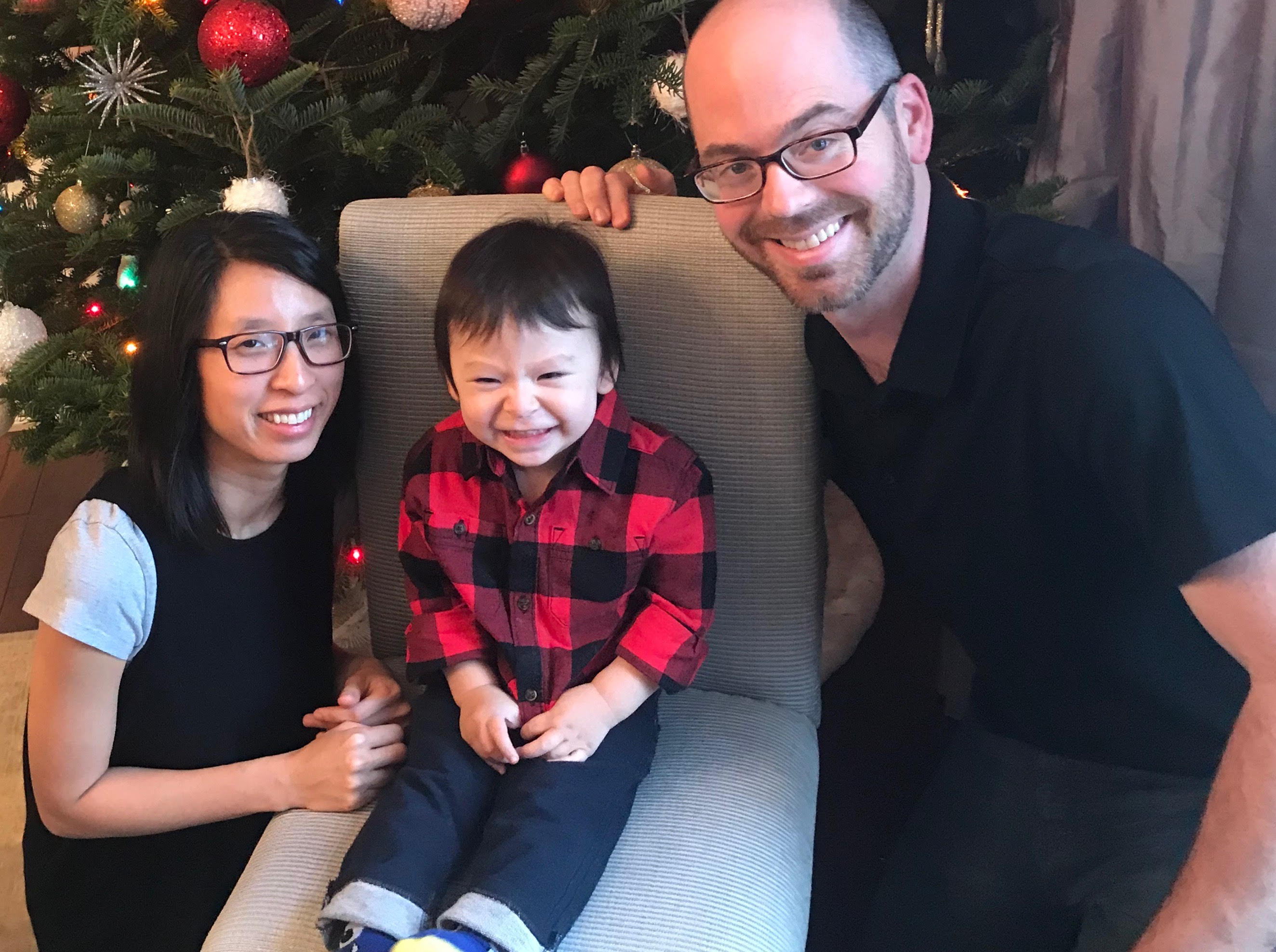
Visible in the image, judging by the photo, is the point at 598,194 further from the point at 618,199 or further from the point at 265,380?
the point at 265,380

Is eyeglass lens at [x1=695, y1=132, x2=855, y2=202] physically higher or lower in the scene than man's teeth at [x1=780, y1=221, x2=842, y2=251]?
higher

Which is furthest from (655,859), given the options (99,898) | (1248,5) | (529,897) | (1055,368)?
(1248,5)

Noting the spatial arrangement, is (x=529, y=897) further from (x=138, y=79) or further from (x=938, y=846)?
(x=138, y=79)

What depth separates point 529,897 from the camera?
88 centimetres

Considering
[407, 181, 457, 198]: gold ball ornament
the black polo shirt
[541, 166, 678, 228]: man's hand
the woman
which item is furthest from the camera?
[407, 181, 457, 198]: gold ball ornament

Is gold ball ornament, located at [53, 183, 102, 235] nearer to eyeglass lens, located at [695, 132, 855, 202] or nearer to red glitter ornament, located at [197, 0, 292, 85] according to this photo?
red glitter ornament, located at [197, 0, 292, 85]

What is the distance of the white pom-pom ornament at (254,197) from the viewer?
3.89 ft

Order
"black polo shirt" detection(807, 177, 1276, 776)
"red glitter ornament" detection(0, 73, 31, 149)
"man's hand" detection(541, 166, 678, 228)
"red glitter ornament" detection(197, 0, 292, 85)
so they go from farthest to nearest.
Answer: "red glitter ornament" detection(0, 73, 31, 149) < "red glitter ornament" detection(197, 0, 292, 85) < "man's hand" detection(541, 166, 678, 228) < "black polo shirt" detection(807, 177, 1276, 776)

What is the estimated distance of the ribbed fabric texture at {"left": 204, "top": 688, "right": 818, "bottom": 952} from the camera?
0.92m

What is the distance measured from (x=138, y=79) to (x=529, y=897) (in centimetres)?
121

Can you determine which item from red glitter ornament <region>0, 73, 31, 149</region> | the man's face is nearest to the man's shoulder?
the man's face

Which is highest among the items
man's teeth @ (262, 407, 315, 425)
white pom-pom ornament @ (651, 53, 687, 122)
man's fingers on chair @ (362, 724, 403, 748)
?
white pom-pom ornament @ (651, 53, 687, 122)

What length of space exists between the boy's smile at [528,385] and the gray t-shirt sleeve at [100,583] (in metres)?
0.39

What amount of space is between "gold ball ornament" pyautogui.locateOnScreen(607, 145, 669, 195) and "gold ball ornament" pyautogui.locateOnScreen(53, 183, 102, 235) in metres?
0.77
